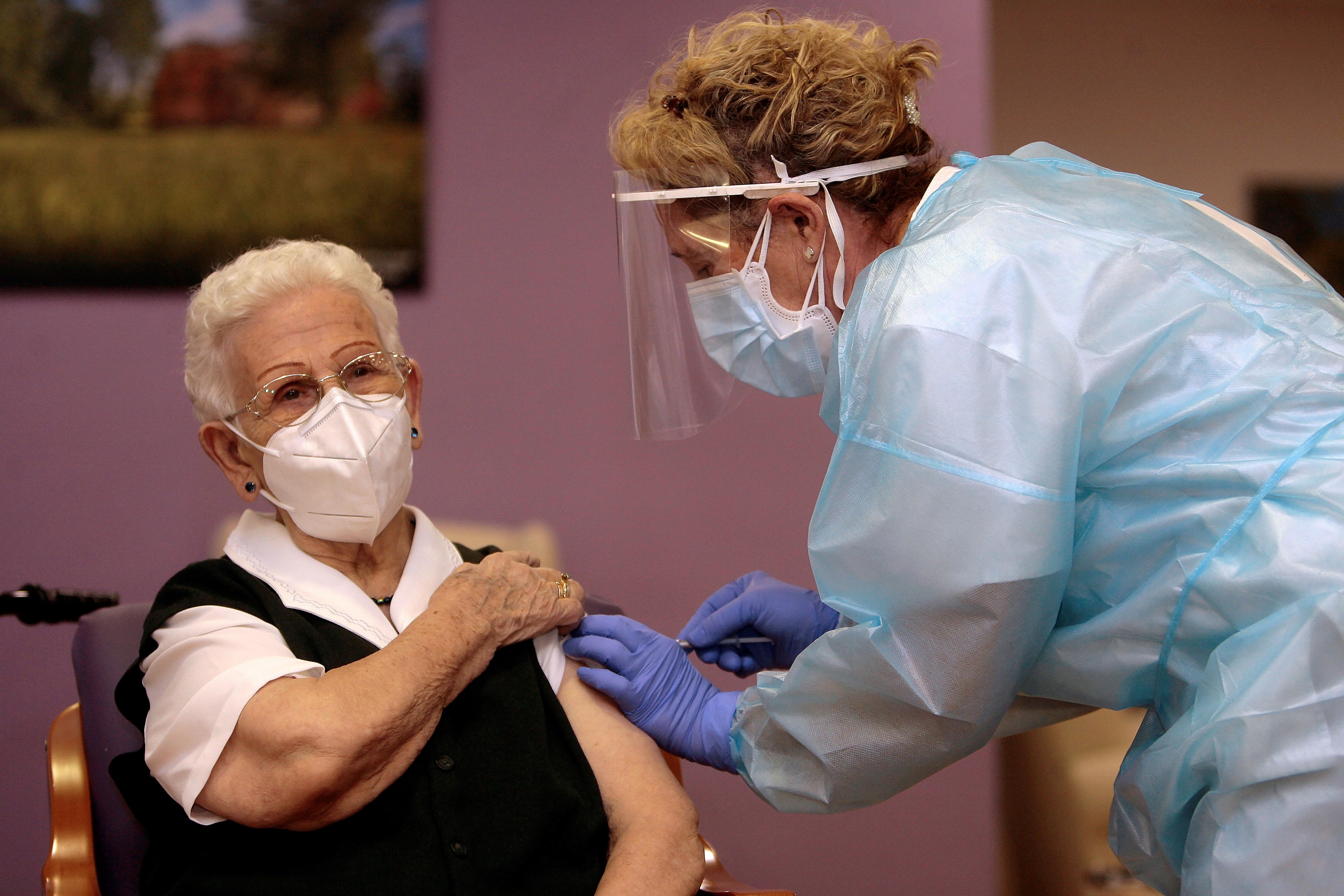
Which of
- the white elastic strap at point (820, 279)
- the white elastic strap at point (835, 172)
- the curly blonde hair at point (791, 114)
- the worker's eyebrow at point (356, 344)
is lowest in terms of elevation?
the worker's eyebrow at point (356, 344)

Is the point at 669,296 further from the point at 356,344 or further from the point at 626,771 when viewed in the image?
the point at 626,771

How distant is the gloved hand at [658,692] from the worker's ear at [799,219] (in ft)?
1.95

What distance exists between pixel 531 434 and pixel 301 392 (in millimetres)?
858

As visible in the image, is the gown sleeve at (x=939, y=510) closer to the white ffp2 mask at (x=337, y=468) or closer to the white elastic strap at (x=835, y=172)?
the white elastic strap at (x=835, y=172)

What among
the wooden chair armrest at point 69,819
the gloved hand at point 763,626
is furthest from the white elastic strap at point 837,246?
the wooden chair armrest at point 69,819

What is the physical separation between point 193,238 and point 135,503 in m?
0.55

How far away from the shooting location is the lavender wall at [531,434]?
82.7 inches

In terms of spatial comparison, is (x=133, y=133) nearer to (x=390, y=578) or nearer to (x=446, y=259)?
(x=446, y=259)

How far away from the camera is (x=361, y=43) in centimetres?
217

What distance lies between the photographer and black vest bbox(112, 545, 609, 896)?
1.25 m

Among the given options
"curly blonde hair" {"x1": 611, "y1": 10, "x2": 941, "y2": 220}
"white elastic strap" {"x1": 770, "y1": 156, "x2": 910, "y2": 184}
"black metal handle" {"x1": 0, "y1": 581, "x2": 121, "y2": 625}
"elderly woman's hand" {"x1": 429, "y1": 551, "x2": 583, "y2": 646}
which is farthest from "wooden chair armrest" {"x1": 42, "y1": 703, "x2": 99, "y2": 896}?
"white elastic strap" {"x1": 770, "y1": 156, "x2": 910, "y2": 184}

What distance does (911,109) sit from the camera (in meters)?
1.42

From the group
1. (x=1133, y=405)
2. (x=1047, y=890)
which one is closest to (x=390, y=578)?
(x=1133, y=405)

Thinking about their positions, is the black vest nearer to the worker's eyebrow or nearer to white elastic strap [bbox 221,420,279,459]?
white elastic strap [bbox 221,420,279,459]
